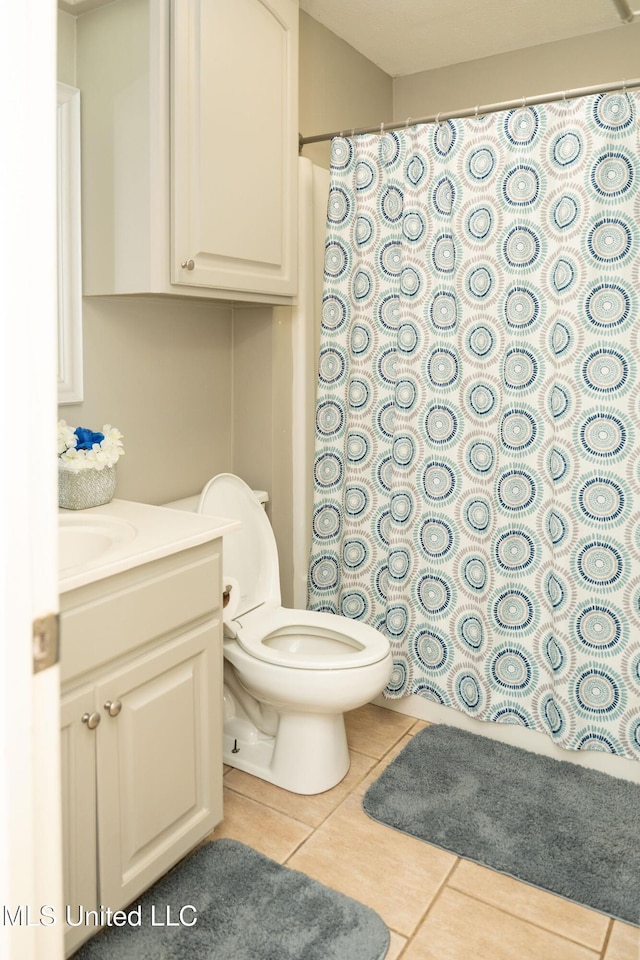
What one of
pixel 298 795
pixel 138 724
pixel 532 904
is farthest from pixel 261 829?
pixel 532 904

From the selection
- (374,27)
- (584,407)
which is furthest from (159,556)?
(374,27)

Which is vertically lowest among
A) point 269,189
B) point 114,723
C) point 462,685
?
point 462,685

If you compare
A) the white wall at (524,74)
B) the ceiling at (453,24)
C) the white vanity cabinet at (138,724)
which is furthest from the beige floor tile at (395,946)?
the white wall at (524,74)

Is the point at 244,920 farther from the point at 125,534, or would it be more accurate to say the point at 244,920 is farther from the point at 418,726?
the point at 418,726

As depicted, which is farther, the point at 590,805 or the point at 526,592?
the point at 526,592

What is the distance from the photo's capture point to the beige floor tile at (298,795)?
207 cm

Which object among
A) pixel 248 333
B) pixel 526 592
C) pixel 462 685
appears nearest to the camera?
pixel 526 592

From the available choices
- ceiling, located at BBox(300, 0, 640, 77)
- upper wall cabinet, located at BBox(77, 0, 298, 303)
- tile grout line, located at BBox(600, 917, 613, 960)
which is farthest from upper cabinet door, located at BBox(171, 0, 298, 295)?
tile grout line, located at BBox(600, 917, 613, 960)

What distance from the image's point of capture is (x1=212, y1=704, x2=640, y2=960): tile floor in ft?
5.32

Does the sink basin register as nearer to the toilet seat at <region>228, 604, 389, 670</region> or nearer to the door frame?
the toilet seat at <region>228, 604, 389, 670</region>

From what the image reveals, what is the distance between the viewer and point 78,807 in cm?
148

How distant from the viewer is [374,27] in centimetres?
271

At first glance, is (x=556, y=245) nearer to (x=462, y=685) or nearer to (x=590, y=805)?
(x=462, y=685)

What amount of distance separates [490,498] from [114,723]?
1.29 metres
